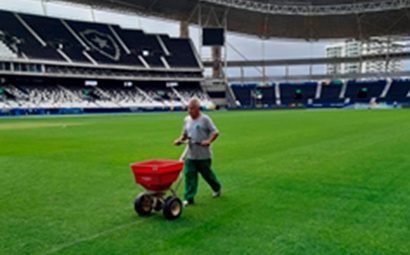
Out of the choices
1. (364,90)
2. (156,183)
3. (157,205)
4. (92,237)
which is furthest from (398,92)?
(92,237)

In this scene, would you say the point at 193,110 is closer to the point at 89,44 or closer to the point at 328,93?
the point at 89,44

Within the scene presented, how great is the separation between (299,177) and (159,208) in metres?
3.85

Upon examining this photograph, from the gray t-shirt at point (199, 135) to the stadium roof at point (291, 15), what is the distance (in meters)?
61.2

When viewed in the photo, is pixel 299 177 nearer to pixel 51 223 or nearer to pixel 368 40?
pixel 51 223

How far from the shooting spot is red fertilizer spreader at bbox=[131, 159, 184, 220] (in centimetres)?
562

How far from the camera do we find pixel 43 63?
60.2 m

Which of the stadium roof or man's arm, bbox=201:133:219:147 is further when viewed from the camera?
the stadium roof

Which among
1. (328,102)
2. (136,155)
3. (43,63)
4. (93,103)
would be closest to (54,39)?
(43,63)

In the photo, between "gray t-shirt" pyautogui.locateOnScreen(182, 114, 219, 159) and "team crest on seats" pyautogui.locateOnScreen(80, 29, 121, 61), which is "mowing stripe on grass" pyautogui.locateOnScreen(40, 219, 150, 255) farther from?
"team crest on seats" pyautogui.locateOnScreen(80, 29, 121, 61)

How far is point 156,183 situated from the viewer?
565cm

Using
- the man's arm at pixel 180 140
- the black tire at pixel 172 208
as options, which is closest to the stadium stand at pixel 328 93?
the man's arm at pixel 180 140

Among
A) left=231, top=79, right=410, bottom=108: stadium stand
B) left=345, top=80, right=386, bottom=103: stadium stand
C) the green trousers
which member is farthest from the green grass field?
left=345, top=80, right=386, bottom=103: stadium stand

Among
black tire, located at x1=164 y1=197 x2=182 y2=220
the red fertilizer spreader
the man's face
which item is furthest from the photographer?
the man's face

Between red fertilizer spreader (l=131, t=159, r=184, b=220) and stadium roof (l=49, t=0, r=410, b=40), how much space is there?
203ft
